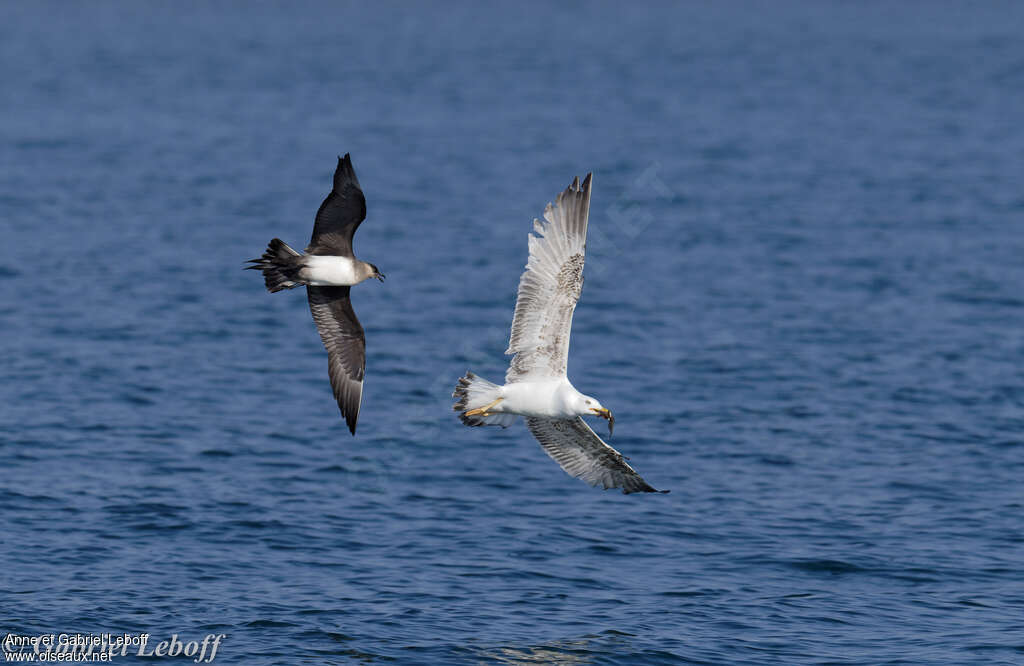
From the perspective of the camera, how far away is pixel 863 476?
92.9ft

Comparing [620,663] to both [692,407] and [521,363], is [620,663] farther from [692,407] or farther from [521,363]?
[692,407]

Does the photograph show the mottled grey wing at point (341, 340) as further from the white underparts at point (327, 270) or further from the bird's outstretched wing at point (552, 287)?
the bird's outstretched wing at point (552, 287)

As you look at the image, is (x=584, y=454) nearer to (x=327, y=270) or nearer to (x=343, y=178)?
(x=327, y=270)

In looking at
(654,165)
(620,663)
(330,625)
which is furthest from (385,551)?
(654,165)

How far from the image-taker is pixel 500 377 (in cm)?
3422

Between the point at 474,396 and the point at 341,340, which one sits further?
the point at 341,340

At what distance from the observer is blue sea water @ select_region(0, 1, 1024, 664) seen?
21984 millimetres

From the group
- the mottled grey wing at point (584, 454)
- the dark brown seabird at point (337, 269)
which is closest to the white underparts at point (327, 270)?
the dark brown seabird at point (337, 269)

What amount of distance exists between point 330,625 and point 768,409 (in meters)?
14.3

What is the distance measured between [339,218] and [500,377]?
15.8 metres

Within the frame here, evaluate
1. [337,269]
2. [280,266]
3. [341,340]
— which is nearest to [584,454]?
[341,340]

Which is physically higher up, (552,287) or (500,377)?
(552,287)

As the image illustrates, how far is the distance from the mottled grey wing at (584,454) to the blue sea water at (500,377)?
9.31 feet

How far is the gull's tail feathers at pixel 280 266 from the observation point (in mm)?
18094
